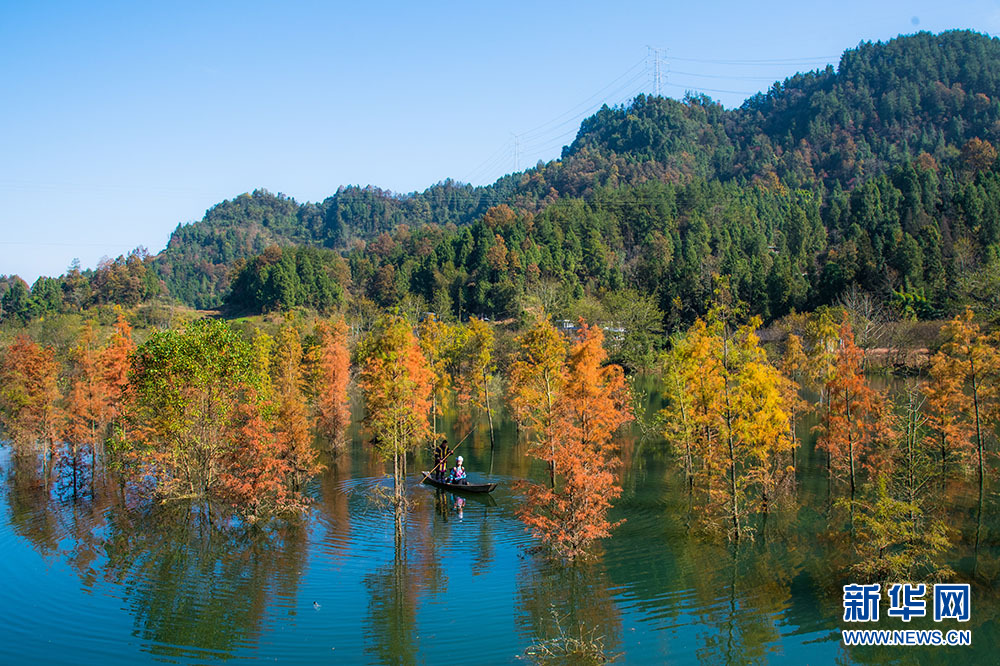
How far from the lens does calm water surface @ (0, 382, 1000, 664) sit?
16422 millimetres

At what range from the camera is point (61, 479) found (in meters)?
34.5

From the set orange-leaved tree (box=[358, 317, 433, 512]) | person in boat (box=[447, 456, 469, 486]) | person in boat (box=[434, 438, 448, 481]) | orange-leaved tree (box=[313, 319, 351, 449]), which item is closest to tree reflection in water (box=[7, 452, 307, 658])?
orange-leaved tree (box=[358, 317, 433, 512])

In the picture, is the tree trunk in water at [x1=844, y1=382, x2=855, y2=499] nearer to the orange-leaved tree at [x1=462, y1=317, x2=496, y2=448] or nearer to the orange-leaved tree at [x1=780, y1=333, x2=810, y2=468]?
the orange-leaved tree at [x1=780, y1=333, x2=810, y2=468]

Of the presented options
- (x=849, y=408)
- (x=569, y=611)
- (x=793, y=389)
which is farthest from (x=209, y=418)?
(x=793, y=389)

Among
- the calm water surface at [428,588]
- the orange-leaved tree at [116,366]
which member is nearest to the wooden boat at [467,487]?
the calm water surface at [428,588]

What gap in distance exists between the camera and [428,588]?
20.0 m

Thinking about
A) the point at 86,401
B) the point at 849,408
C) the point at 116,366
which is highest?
the point at 116,366

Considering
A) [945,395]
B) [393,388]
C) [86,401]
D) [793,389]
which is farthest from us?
[793,389]

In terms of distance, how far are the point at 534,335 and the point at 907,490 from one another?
17.6 meters

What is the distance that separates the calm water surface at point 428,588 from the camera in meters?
16.4

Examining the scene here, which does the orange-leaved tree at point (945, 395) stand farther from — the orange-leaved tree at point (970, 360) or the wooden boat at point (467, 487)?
the wooden boat at point (467, 487)

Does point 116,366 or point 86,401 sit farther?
point 86,401

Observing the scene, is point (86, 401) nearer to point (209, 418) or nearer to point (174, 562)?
point (209, 418)

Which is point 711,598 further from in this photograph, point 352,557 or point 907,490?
point 352,557
